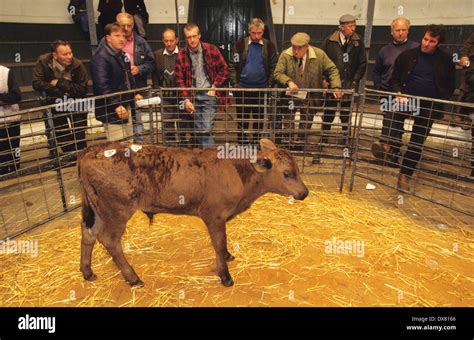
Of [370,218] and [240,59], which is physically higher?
[240,59]

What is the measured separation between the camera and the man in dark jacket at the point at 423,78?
5.86 meters

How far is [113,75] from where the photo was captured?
6.09 meters

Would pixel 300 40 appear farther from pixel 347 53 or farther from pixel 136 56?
pixel 136 56

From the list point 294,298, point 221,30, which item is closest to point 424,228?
point 294,298

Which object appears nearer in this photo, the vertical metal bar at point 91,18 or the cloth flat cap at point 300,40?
the cloth flat cap at point 300,40

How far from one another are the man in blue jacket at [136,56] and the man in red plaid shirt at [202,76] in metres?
0.70

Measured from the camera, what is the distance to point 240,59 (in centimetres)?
724

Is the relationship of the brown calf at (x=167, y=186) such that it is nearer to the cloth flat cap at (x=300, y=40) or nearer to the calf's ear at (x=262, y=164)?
the calf's ear at (x=262, y=164)

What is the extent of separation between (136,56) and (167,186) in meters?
3.81

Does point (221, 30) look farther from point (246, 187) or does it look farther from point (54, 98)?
point (246, 187)

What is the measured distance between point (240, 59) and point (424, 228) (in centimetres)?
433

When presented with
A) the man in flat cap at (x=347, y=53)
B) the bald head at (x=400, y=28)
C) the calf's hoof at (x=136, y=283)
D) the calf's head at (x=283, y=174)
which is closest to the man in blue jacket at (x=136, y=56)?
the calf's hoof at (x=136, y=283)

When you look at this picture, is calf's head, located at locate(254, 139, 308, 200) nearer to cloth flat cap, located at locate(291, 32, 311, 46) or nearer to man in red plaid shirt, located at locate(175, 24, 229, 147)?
man in red plaid shirt, located at locate(175, 24, 229, 147)

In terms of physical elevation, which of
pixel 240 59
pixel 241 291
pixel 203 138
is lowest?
pixel 241 291
